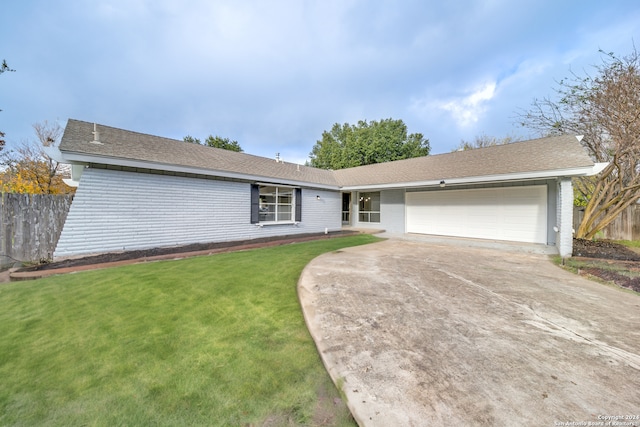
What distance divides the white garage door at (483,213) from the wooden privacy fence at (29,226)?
13.1 metres

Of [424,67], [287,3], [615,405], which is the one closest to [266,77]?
[287,3]

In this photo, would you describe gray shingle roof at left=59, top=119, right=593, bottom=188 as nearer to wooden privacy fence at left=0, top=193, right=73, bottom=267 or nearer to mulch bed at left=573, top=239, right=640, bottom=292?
wooden privacy fence at left=0, top=193, right=73, bottom=267

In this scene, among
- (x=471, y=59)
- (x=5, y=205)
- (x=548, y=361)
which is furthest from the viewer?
(x=471, y=59)

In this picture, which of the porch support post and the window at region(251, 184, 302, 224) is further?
the window at region(251, 184, 302, 224)

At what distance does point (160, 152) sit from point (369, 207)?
34.4 ft

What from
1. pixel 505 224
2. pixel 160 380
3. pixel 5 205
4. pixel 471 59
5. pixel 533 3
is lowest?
pixel 160 380

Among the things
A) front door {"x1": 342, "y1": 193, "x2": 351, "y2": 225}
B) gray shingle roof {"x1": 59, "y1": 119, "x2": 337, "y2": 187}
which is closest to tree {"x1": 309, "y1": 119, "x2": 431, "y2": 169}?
front door {"x1": 342, "y1": 193, "x2": 351, "y2": 225}

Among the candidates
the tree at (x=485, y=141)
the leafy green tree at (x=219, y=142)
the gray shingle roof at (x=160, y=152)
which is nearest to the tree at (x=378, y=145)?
the tree at (x=485, y=141)

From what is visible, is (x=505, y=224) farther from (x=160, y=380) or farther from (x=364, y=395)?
(x=160, y=380)

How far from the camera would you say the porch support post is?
23.2 ft

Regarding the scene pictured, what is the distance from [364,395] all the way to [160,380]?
68.9 inches

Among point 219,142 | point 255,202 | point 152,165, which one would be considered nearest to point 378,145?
point 219,142

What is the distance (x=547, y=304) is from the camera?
3.65 metres

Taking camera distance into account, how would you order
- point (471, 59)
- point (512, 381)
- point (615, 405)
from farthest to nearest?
1. point (471, 59)
2. point (512, 381)
3. point (615, 405)
